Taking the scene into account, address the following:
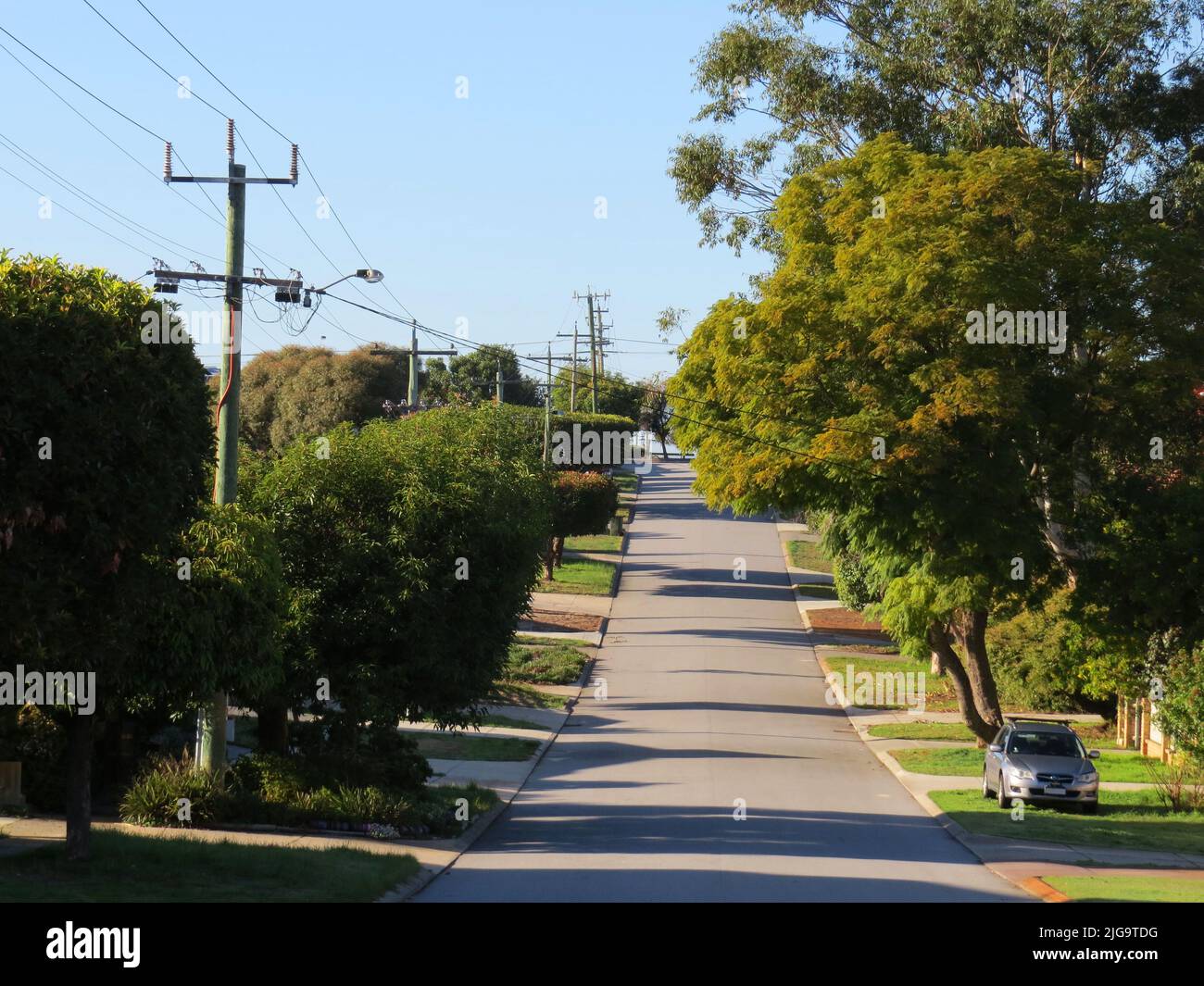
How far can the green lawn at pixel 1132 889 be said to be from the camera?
49.0 feet

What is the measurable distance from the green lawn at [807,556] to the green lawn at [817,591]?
3185 millimetres

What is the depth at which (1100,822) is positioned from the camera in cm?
2280

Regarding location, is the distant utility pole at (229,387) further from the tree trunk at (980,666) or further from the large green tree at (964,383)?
the tree trunk at (980,666)

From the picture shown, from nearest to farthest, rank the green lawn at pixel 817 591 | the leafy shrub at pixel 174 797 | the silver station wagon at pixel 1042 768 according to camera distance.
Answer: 1. the leafy shrub at pixel 174 797
2. the silver station wagon at pixel 1042 768
3. the green lawn at pixel 817 591

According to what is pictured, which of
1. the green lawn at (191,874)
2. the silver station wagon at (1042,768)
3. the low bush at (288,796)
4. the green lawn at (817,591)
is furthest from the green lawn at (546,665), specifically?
the green lawn at (191,874)

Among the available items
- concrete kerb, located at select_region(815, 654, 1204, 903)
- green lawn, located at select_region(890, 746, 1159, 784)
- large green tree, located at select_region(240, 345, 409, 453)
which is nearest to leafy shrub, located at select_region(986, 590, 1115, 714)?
green lawn, located at select_region(890, 746, 1159, 784)

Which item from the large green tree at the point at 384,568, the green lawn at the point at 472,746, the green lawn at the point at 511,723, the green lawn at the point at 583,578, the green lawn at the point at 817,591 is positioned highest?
the large green tree at the point at 384,568

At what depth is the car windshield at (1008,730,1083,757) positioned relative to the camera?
25031mm

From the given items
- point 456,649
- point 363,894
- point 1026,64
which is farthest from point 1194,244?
point 363,894

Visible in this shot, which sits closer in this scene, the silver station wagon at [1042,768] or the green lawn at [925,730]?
the silver station wagon at [1042,768]

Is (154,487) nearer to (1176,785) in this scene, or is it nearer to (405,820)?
(405,820)

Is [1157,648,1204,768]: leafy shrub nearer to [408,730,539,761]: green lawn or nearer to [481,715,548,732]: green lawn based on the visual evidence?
[408,730,539,761]: green lawn

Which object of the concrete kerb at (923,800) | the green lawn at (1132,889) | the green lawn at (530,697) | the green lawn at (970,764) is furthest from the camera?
the green lawn at (530,697)

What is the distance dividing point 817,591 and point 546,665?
74.0 ft
